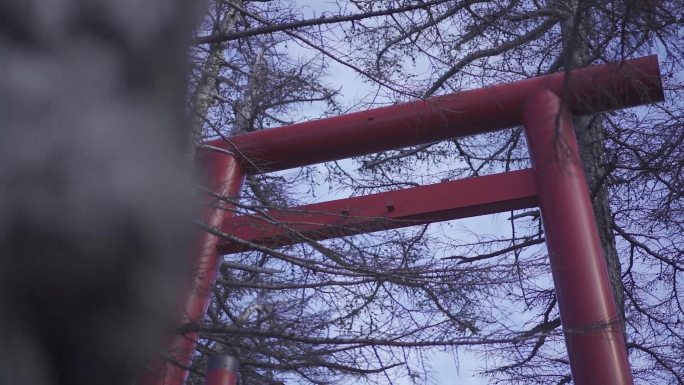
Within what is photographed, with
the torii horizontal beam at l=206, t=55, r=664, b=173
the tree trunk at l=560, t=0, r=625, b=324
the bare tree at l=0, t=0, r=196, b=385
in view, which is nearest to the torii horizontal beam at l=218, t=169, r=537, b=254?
the torii horizontal beam at l=206, t=55, r=664, b=173

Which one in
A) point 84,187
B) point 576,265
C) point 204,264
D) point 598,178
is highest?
point 598,178

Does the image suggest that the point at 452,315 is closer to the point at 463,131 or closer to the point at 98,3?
the point at 463,131

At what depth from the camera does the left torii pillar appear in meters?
1.82

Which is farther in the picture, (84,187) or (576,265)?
(576,265)

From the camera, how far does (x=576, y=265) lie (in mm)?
3445

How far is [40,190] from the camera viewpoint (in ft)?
3.08

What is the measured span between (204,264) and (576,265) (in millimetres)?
1702

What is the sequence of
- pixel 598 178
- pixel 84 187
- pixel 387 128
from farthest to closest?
pixel 598 178
pixel 387 128
pixel 84 187

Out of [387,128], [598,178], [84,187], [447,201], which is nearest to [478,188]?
[447,201]

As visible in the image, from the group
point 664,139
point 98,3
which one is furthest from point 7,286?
point 664,139

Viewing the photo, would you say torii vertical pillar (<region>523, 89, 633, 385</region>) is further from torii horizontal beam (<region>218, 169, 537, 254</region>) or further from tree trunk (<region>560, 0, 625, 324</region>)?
tree trunk (<region>560, 0, 625, 324</region>)

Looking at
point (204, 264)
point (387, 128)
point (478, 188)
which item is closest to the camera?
point (204, 264)

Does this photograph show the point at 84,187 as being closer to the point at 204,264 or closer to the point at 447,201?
the point at 204,264

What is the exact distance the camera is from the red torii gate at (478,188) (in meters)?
3.22
